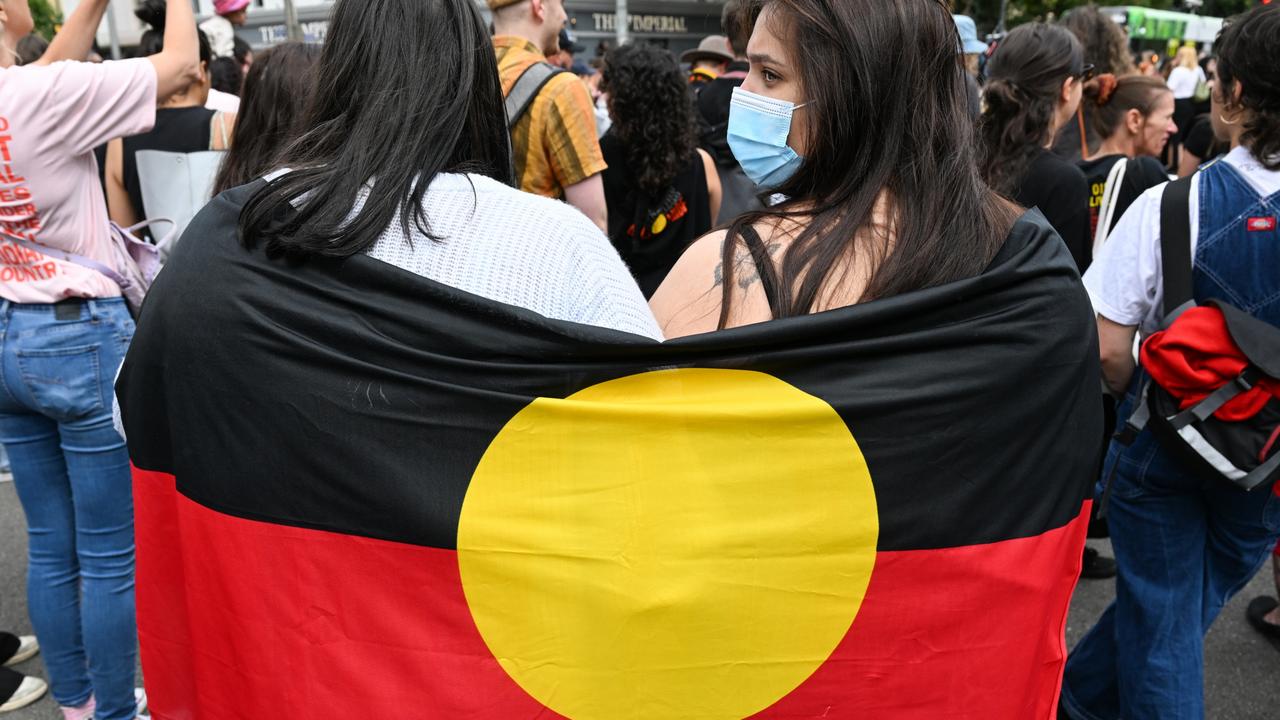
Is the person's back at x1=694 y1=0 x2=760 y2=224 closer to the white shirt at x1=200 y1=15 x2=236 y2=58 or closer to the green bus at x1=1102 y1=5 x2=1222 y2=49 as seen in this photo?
the white shirt at x1=200 y1=15 x2=236 y2=58

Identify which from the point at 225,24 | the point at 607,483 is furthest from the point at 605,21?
the point at 607,483

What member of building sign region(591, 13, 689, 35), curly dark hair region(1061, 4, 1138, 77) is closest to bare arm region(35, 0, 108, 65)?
curly dark hair region(1061, 4, 1138, 77)

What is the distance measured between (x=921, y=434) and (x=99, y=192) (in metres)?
2.36

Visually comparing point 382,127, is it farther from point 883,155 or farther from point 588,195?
point 588,195

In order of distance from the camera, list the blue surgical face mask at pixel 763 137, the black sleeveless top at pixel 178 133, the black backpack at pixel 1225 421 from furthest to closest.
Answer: the black sleeveless top at pixel 178 133 < the black backpack at pixel 1225 421 < the blue surgical face mask at pixel 763 137

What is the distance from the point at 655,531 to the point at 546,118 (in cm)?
213

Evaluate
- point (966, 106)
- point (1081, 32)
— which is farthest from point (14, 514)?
point (1081, 32)

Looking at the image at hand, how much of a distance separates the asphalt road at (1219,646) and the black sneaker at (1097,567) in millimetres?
28

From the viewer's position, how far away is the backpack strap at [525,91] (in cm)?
339

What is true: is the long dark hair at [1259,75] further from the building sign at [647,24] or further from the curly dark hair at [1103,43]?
the building sign at [647,24]

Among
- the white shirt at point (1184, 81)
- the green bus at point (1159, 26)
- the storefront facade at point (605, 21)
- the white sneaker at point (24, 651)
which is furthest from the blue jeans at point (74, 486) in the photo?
the storefront facade at point (605, 21)

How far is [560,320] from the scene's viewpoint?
1.61 m

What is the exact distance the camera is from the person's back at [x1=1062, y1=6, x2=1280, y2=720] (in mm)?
2352

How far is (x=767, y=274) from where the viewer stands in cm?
164
